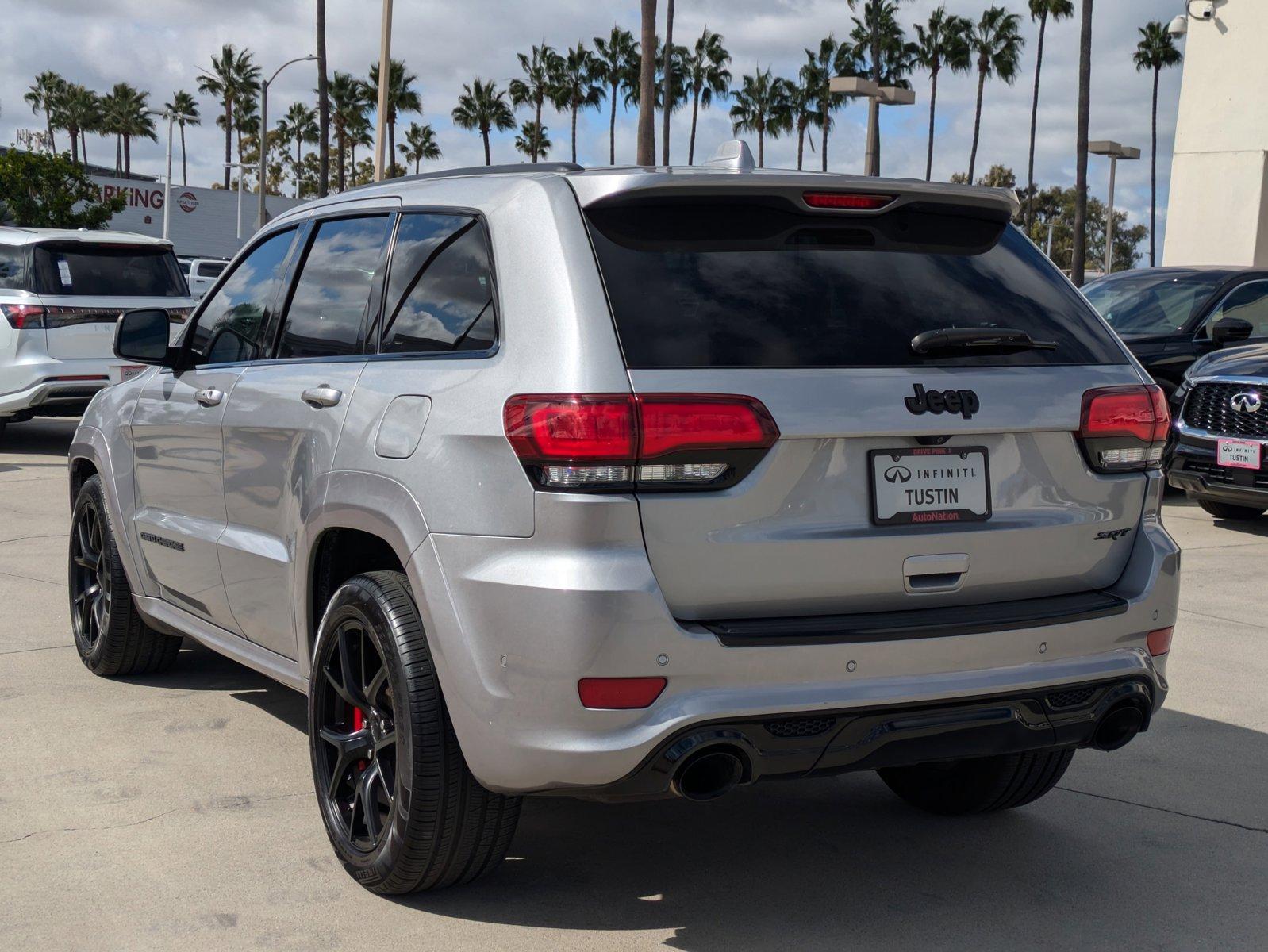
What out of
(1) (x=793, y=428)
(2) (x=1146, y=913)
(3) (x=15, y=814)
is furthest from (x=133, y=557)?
(2) (x=1146, y=913)

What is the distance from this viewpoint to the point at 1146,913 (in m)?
3.82

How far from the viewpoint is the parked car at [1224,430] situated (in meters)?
10.1

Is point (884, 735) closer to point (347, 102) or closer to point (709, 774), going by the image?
point (709, 774)

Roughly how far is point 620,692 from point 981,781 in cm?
170

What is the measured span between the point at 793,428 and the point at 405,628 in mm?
1023

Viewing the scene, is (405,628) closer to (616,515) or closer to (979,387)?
(616,515)

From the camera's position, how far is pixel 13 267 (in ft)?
43.2

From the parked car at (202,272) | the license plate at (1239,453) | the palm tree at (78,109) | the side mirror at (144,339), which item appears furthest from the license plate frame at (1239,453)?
the palm tree at (78,109)

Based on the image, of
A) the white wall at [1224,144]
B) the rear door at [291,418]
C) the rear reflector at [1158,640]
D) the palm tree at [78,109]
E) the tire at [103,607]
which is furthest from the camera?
the palm tree at [78,109]

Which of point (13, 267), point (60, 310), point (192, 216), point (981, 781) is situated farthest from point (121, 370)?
point (192, 216)

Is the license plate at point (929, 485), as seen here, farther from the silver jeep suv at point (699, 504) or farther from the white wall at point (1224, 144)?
the white wall at point (1224, 144)

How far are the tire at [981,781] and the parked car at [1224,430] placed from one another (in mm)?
6401

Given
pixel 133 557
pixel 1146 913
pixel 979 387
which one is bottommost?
pixel 1146 913

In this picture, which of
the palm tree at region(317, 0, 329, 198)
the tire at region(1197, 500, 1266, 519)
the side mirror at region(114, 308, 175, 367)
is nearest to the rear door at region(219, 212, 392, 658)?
the side mirror at region(114, 308, 175, 367)
